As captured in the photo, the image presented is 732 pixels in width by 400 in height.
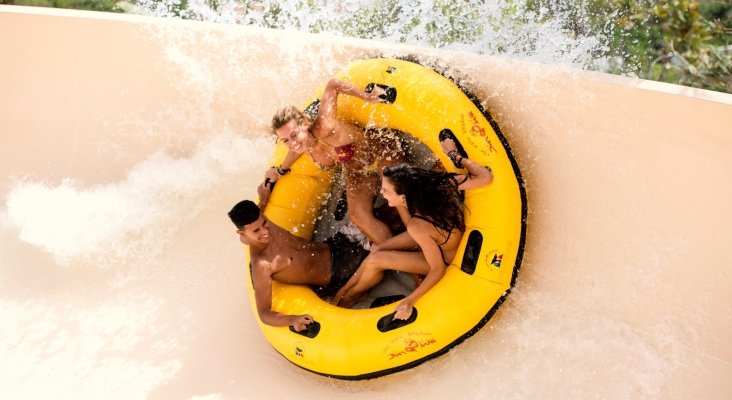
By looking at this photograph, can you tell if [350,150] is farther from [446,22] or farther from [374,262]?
[446,22]

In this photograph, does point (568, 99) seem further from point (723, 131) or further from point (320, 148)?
point (320, 148)

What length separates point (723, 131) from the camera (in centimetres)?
266

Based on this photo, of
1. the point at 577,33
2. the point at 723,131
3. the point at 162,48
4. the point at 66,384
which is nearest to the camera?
the point at 723,131

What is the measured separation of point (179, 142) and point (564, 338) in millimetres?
2619

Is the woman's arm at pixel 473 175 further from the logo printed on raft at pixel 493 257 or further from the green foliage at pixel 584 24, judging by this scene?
the green foliage at pixel 584 24

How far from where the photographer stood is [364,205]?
10.9 feet

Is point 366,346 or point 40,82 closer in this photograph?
point 366,346

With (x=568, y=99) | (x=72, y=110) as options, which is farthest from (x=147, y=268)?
(x=568, y=99)

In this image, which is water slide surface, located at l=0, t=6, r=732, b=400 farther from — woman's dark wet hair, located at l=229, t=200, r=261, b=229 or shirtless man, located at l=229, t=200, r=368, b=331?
woman's dark wet hair, located at l=229, t=200, r=261, b=229

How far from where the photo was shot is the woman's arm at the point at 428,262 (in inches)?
116

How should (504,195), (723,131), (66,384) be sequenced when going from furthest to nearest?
(66,384), (504,195), (723,131)

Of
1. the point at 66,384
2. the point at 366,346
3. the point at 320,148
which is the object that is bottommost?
the point at 66,384

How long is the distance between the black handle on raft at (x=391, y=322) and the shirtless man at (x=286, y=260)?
32 centimetres

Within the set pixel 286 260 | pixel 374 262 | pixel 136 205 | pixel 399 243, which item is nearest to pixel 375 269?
pixel 374 262
